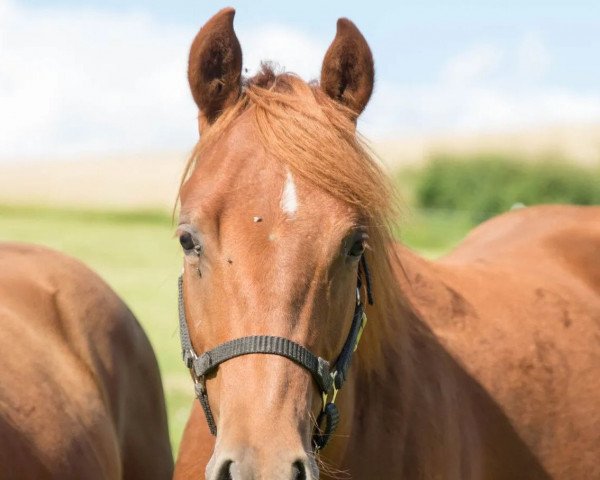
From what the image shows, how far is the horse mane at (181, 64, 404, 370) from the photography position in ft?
9.56

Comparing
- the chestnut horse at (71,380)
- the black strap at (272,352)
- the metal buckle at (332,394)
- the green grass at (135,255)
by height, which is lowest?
the green grass at (135,255)

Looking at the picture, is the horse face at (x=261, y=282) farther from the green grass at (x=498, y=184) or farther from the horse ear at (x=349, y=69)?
the green grass at (x=498, y=184)

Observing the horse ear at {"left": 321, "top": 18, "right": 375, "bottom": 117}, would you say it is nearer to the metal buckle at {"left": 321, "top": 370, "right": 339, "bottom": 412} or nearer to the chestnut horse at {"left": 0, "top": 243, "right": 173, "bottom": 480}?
the metal buckle at {"left": 321, "top": 370, "right": 339, "bottom": 412}

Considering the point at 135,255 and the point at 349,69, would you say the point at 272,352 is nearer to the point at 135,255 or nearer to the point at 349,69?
the point at 349,69

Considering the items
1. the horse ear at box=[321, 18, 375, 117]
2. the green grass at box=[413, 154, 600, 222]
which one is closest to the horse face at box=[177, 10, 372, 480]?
the horse ear at box=[321, 18, 375, 117]

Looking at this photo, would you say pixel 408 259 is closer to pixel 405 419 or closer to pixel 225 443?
pixel 405 419

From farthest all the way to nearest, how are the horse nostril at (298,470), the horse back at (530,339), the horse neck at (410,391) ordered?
the horse back at (530,339) → the horse neck at (410,391) → the horse nostril at (298,470)

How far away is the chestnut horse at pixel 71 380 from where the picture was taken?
3.79m

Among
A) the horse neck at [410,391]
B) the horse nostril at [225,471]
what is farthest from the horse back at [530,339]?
the horse nostril at [225,471]

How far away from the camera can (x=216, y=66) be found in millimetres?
3180

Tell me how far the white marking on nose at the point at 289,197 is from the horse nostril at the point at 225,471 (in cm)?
73

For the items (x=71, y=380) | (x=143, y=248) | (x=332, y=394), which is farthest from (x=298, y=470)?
(x=143, y=248)

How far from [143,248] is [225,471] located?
24.3m

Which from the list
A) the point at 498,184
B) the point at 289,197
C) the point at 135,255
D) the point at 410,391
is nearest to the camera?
the point at 289,197
